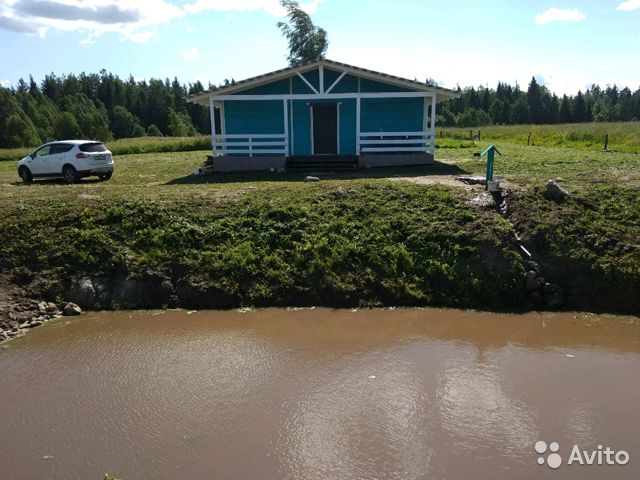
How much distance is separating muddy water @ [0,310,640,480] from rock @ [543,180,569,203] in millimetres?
3530

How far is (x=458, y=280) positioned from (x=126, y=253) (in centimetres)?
678

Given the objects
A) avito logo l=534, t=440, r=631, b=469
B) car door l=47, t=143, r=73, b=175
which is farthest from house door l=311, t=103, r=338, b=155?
avito logo l=534, t=440, r=631, b=469

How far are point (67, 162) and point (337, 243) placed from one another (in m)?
12.1

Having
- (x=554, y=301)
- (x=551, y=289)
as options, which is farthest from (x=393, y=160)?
(x=554, y=301)

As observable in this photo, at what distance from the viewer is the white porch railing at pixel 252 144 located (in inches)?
768

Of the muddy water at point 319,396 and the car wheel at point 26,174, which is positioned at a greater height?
the car wheel at point 26,174

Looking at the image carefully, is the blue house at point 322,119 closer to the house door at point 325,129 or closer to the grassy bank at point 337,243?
the house door at point 325,129

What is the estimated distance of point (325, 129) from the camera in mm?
20453

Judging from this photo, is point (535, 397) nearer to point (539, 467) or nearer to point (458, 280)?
point (539, 467)

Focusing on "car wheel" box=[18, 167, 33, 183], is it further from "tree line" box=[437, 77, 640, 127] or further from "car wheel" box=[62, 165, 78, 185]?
"tree line" box=[437, 77, 640, 127]

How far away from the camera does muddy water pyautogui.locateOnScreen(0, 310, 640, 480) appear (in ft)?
17.2

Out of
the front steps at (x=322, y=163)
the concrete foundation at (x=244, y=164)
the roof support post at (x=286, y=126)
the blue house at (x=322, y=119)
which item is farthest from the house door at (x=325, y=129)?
the concrete foundation at (x=244, y=164)

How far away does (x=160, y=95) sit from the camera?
99500mm

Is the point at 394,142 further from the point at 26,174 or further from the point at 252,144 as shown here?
the point at 26,174
